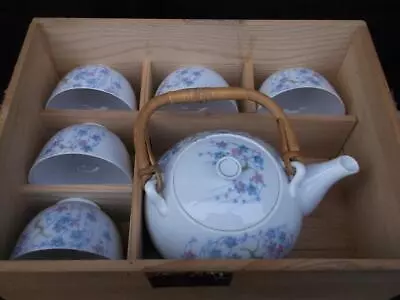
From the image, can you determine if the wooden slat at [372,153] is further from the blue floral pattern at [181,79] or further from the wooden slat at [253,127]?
the blue floral pattern at [181,79]

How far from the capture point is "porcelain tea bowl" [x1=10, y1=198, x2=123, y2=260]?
2.26 ft

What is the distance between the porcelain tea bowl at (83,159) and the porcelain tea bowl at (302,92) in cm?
24

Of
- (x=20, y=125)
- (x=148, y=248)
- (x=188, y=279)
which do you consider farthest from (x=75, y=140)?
(x=188, y=279)

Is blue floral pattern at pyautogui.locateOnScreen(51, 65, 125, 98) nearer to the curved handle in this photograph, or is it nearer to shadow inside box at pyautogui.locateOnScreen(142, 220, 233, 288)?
the curved handle

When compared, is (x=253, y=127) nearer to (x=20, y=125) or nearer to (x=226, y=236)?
(x=226, y=236)

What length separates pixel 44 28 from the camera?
87cm

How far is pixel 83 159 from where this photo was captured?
88 centimetres

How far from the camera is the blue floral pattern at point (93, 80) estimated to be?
870 mm

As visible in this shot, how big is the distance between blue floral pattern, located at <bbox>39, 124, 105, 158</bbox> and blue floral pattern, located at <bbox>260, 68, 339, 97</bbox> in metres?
0.30

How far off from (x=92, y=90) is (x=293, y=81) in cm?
35

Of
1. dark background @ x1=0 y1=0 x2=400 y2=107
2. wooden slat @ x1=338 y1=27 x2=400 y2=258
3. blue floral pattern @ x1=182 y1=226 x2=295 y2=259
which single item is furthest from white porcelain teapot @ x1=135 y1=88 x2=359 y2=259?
dark background @ x1=0 y1=0 x2=400 y2=107
